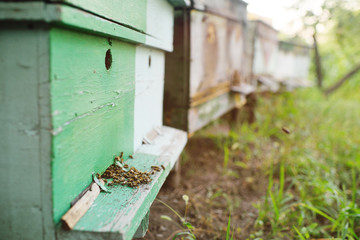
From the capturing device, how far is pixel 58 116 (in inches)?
37.5

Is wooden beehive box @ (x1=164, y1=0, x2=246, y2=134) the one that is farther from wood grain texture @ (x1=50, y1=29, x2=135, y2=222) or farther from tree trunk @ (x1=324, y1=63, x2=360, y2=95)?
tree trunk @ (x1=324, y1=63, x2=360, y2=95)

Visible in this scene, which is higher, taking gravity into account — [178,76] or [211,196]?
[178,76]

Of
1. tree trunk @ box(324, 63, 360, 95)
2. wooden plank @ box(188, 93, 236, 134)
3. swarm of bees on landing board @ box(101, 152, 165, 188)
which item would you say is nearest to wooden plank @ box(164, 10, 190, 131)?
wooden plank @ box(188, 93, 236, 134)

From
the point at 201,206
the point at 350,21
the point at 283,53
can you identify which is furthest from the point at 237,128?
the point at 350,21

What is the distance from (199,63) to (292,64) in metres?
6.31

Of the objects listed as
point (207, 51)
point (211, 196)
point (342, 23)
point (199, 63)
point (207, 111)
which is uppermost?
point (342, 23)

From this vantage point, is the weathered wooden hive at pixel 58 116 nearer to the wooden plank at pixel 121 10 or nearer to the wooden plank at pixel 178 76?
the wooden plank at pixel 121 10

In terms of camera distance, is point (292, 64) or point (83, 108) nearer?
point (83, 108)

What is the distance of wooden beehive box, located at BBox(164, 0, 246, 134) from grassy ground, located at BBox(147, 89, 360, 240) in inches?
24.0

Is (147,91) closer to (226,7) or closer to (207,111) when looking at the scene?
(207,111)

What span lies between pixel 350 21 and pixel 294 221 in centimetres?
901

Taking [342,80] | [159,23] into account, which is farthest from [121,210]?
[342,80]

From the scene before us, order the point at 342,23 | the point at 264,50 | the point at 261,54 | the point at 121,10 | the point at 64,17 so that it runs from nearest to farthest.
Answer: the point at 64,17, the point at 121,10, the point at 261,54, the point at 264,50, the point at 342,23

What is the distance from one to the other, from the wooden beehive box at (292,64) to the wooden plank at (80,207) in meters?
6.39
